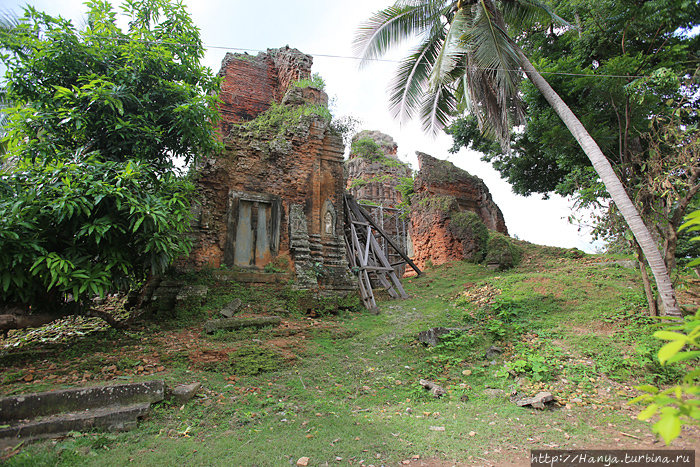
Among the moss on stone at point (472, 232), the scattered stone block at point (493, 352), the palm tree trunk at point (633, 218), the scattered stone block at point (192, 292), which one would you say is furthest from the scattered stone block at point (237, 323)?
the moss on stone at point (472, 232)

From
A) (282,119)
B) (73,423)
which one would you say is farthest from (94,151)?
(282,119)

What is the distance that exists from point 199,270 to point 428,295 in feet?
20.4

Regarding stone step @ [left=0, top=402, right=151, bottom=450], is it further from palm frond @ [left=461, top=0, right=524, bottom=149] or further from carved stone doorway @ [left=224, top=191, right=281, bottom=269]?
palm frond @ [left=461, top=0, right=524, bottom=149]

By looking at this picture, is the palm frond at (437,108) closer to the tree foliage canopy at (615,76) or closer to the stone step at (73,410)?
the tree foliage canopy at (615,76)

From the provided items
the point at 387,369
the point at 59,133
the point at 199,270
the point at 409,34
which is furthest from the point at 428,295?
the point at 59,133

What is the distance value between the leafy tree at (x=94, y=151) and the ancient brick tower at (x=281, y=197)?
2323mm

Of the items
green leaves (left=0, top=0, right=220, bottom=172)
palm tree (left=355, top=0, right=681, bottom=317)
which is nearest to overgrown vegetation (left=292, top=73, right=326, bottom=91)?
palm tree (left=355, top=0, right=681, bottom=317)

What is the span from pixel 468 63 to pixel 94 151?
7.51m

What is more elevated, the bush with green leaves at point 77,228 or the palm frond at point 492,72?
the palm frond at point 492,72

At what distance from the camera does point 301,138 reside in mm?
10922

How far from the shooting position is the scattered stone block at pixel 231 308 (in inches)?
305

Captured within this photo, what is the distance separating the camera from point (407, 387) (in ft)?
17.0

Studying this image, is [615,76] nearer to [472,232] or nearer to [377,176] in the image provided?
[472,232]

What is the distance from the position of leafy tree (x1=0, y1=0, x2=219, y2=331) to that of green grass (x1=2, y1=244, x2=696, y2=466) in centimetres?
133
